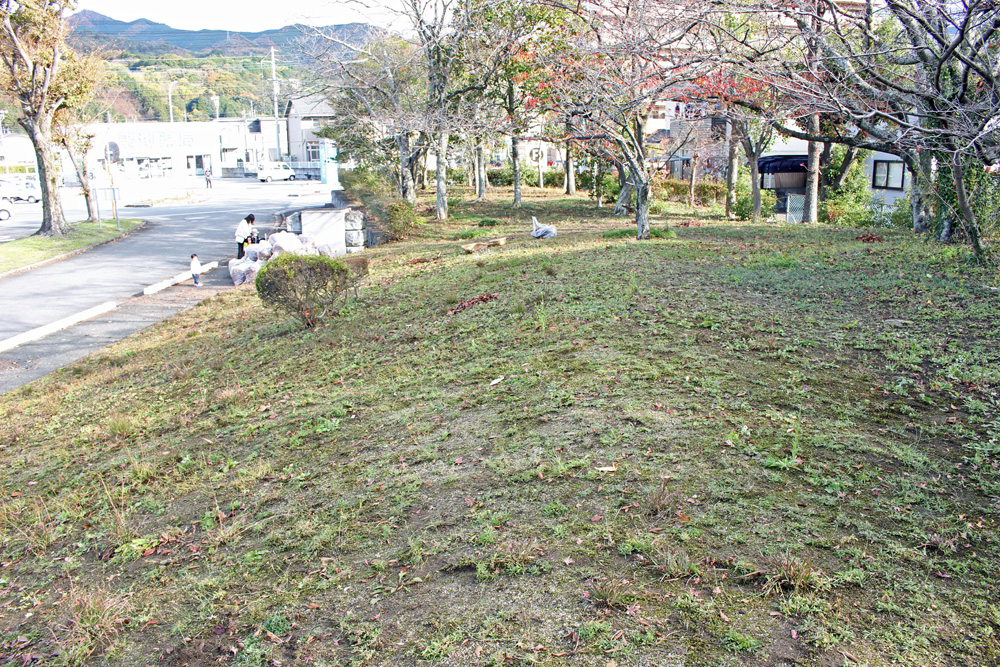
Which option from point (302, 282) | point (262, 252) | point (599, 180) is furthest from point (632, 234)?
point (599, 180)

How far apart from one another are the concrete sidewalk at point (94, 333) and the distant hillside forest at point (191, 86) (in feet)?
249

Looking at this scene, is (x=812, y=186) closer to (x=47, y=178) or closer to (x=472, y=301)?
(x=472, y=301)

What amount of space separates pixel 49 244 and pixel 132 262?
4345mm

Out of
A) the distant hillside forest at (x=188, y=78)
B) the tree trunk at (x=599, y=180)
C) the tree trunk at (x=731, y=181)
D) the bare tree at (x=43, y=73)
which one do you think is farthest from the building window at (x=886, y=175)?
the distant hillside forest at (x=188, y=78)

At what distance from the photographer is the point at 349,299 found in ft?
36.8

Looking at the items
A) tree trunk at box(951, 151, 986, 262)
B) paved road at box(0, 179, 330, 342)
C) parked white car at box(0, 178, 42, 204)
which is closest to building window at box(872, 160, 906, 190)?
tree trunk at box(951, 151, 986, 262)

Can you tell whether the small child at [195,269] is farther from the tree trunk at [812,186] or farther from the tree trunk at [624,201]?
the tree trunk at [812,186]

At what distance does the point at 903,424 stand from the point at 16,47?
27170mm

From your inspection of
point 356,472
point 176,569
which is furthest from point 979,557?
point 176,569

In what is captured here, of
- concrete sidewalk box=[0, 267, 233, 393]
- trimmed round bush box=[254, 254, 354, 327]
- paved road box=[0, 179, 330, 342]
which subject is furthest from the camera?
paved road box=[0, 179, 330, 342]

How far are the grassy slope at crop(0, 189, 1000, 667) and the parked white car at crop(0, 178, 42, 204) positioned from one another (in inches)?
1576

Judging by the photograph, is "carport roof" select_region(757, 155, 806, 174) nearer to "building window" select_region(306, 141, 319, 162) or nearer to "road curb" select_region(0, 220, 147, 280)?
"road curb" select_region(0, 220, 147, 280)

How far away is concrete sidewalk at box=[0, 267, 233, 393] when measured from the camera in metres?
10.1

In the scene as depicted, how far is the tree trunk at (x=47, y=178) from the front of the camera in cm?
2395
